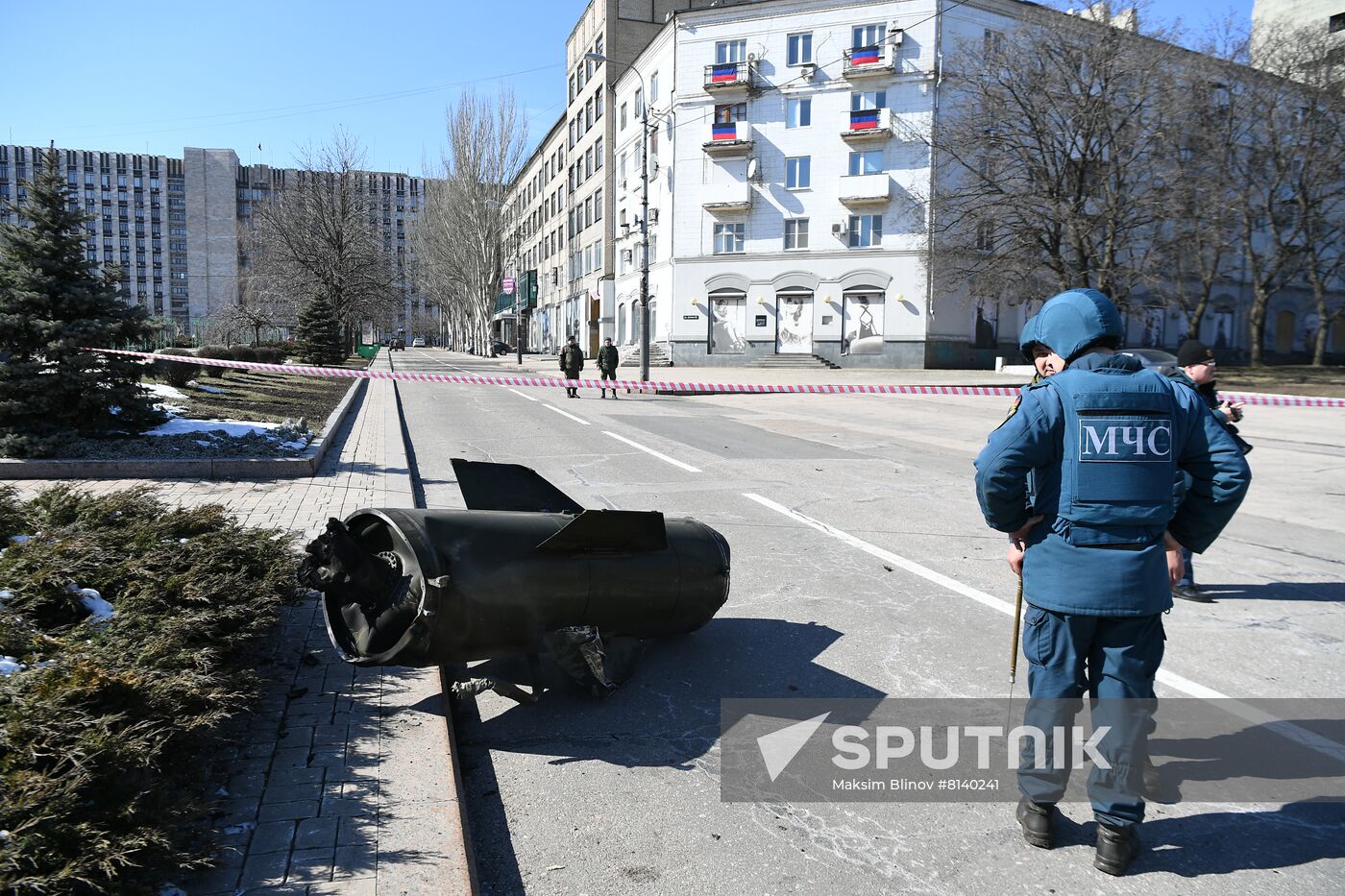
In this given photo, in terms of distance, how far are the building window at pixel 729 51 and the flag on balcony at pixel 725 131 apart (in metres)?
3.09

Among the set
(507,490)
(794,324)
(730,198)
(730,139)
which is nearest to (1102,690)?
(507,490)

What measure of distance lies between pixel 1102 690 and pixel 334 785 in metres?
2.55

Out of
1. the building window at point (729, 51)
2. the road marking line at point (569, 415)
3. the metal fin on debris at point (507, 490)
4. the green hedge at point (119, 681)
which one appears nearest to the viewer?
the green hedge at point (119, 681)

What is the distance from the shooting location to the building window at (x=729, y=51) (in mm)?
43562

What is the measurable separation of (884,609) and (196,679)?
3.82 metres

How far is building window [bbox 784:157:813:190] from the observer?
43.0 meters

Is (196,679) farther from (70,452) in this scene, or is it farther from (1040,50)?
(1040,50)

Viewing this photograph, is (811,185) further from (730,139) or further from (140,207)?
(140,207)

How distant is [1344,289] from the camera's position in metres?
53.1

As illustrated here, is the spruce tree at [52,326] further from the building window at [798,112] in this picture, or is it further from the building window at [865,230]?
the building window at [798,112]

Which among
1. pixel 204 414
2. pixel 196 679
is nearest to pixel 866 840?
pixel 196 679

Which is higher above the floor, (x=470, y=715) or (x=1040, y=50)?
(x=1040, y=50)

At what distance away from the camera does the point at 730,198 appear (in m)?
43.3

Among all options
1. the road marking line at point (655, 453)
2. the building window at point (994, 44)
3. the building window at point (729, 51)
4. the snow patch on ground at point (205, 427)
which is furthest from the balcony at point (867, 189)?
the snow patch on ground at point (205, 427)
